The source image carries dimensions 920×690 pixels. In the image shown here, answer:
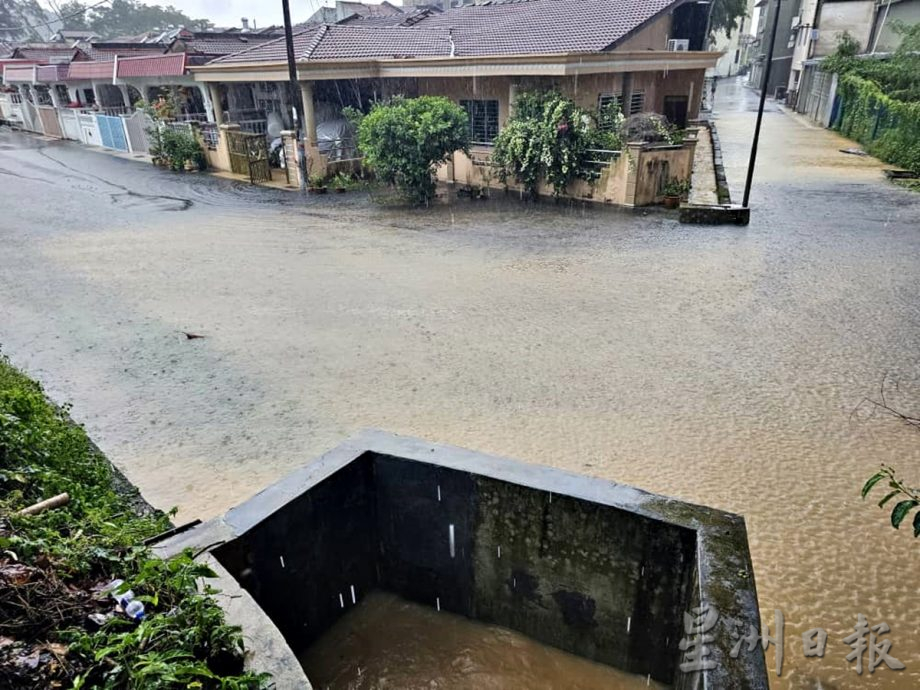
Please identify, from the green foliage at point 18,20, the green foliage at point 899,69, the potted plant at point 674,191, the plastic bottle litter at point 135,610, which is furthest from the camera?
the green foliage at point 18,20

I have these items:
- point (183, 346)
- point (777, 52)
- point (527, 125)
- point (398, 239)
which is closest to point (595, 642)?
point (183, 346)

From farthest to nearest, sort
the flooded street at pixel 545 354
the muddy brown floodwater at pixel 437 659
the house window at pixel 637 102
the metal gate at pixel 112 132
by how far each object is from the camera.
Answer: the metal gate at pixel 112 132 → the house window at pixel 637 102 → the flooded street at pixel 545 354 → the muddy brown floodwater at pixel 437 659

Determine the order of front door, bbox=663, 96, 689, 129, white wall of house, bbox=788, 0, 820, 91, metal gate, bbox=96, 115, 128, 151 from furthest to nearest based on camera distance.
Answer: white wall of house, bbox=788, 0, 820, 91 < metal gate, bbox=96, 115, 128, 151 < front door, bbox=663, 96, 689, 129

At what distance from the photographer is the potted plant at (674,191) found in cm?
1382

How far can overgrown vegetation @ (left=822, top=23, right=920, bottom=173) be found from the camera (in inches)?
711

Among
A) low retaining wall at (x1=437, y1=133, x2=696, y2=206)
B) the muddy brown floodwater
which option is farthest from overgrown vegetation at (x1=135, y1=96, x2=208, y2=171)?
the muddy brown floodwater

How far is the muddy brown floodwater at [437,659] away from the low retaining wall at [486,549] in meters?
0.07

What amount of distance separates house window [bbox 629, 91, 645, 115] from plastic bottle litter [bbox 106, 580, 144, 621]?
1879 cm

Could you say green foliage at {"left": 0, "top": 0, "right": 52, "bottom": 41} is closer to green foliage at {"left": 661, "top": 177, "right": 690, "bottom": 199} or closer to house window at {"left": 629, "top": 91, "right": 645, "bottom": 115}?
house window at {"left": 629, "top": 91, "right": 645, "bottom": 115}

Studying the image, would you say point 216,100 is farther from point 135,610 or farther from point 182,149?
point 135,610

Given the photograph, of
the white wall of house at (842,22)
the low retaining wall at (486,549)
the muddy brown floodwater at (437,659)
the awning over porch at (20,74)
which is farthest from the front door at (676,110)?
the awning over porch at (20,74)

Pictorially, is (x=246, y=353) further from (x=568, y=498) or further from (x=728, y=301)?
(x=728, y=301)

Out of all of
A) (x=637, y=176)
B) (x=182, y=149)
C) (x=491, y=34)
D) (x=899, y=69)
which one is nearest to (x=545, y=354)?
(x=637, y=176)

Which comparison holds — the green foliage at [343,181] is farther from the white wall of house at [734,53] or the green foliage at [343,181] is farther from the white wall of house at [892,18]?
the white wall of house at [734,53]
